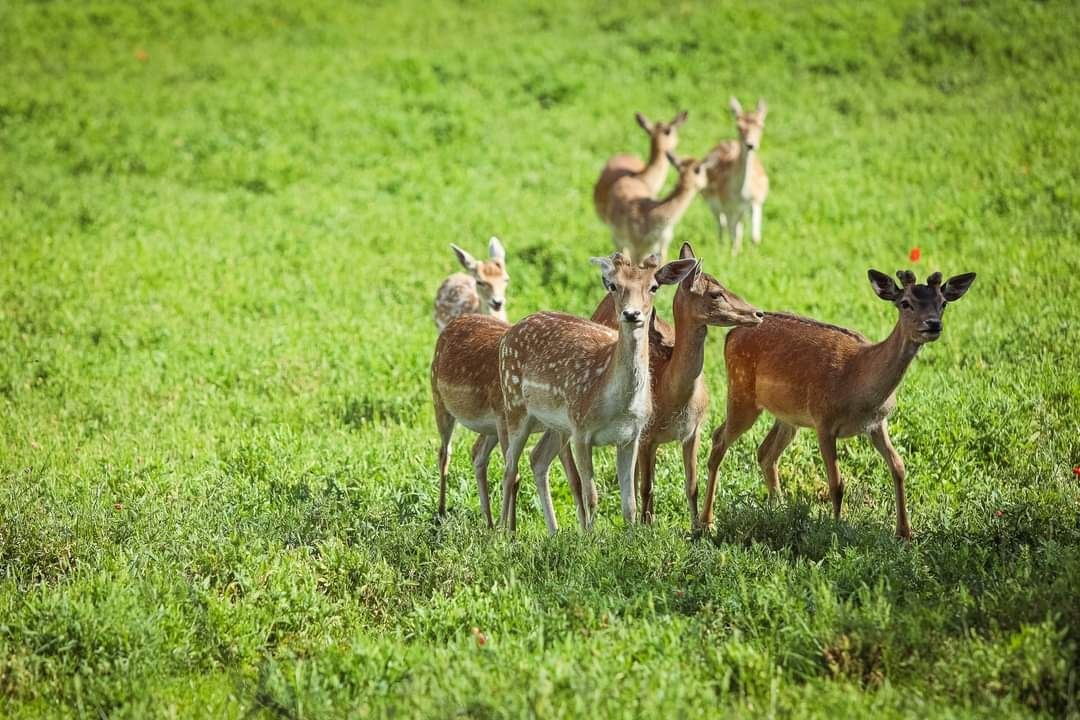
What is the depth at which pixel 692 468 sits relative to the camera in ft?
25.2

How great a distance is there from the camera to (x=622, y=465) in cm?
740

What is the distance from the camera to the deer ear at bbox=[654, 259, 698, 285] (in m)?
7.02

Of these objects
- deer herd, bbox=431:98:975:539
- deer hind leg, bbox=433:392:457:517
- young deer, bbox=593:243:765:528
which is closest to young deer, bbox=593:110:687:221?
deer herd, bbox=431:98:975:539

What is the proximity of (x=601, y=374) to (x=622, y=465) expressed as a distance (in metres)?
0.61

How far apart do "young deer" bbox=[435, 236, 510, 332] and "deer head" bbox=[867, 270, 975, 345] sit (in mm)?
3642

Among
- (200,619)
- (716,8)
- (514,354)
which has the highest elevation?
(716,8)

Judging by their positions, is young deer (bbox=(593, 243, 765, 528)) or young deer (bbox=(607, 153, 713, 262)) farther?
young deer (bbox=(607, 153, 713, 262))

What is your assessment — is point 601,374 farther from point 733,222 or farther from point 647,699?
point 733,222

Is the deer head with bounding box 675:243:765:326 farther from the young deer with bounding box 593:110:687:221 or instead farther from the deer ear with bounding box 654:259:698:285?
the young deer with bounding box 593:110:687:221

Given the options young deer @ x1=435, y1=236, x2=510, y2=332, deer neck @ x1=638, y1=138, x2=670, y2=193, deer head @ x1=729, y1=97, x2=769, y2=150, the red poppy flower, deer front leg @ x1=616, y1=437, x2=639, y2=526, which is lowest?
the red poppy flower

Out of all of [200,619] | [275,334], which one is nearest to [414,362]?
[275,334]

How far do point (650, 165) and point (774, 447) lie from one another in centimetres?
905

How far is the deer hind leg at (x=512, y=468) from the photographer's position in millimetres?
7699

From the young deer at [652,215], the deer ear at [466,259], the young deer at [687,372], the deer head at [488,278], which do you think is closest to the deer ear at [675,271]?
the young deer at [687,372]
